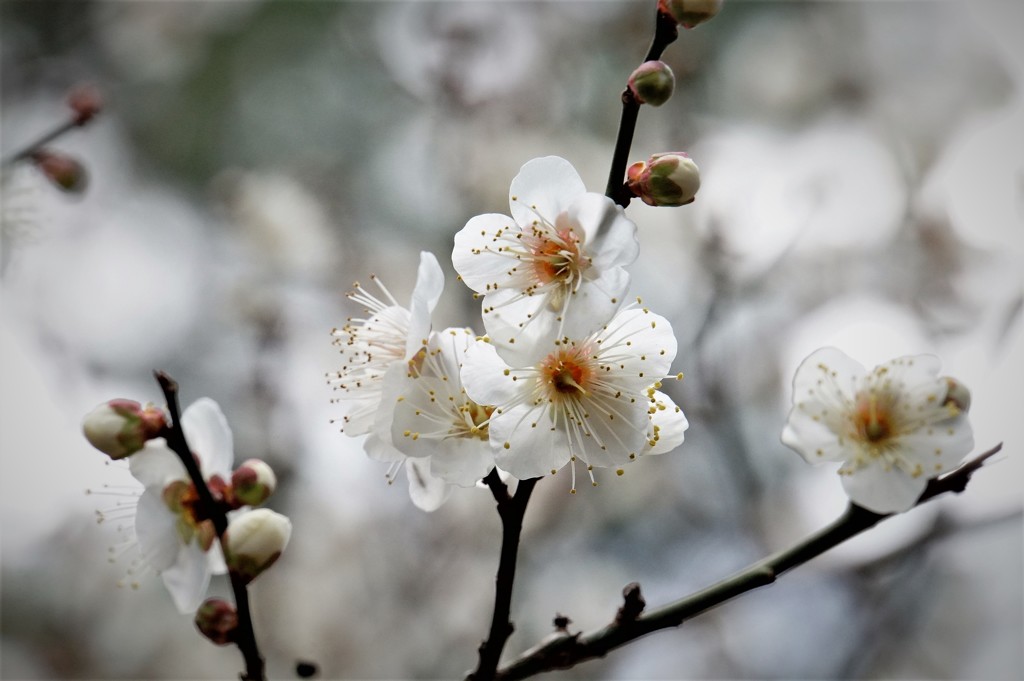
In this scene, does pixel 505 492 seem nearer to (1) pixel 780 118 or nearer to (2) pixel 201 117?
(1) pixel 780 118

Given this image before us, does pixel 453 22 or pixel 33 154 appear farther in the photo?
pixel 453 22

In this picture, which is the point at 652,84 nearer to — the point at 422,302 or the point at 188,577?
the point at 422,302

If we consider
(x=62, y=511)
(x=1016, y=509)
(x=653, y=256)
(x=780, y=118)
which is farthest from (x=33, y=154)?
(x=780, y=118)

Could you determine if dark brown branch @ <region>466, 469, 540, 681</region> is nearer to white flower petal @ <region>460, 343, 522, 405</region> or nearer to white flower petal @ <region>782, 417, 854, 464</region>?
white flower petal @ <region>460, 343, 522, 405</region>

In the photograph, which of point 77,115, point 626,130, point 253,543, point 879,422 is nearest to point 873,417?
point 879,422

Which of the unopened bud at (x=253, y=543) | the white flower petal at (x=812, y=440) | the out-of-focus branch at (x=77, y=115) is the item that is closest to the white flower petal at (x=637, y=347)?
the white flower petal at (x=812, y=440)

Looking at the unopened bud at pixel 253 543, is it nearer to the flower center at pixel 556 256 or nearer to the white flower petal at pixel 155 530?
the white flower petal at pixel 155 530
